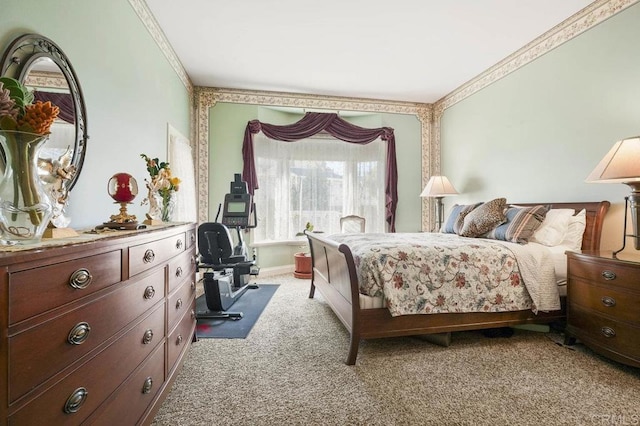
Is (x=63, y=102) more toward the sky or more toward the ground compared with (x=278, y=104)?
more toward the ground

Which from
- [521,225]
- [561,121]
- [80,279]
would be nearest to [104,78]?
[80,279]

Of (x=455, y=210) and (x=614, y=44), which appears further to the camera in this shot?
(x=455, y=210)

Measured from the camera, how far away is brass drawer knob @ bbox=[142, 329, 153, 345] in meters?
1.28

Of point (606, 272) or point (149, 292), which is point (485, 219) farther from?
point (149, 292)

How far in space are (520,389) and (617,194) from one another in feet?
6.18

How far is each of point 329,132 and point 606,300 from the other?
3703 mm

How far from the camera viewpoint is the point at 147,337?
4.30 feet

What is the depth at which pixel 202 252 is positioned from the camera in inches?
118

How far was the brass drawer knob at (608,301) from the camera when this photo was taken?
6.09 ft

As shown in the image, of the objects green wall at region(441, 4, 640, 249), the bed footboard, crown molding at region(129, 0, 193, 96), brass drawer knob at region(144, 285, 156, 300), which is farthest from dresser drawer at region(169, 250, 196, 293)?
green wall at region(441, 4, 640, 249)

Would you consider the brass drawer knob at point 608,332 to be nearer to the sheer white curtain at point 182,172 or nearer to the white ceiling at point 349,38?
the white ceiling at point 349,38

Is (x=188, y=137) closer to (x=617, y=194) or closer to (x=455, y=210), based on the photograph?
(x=455, y=210)

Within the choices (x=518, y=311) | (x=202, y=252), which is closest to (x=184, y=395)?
(x=202, y=252)

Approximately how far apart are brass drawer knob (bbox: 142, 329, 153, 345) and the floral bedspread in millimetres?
1284
